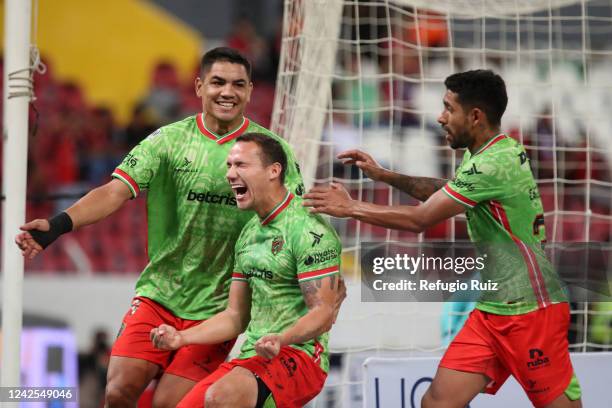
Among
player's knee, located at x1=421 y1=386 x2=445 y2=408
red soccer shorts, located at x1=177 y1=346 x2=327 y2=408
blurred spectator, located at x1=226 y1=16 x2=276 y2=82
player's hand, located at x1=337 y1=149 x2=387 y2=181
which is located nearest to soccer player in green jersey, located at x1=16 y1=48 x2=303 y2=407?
player's hand, located at x1=337 y1=149 x2=387 y2=181

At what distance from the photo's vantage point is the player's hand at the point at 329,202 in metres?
4.07

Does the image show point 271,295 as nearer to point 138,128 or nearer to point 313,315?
point 313,315

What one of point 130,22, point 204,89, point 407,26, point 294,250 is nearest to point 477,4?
point 407,26

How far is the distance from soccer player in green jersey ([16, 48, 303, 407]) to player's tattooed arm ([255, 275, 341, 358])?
56cm

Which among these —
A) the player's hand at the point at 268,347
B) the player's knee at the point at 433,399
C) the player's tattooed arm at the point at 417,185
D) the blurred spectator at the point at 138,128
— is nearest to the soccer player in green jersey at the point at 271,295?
the player's hand at the point at 268,347

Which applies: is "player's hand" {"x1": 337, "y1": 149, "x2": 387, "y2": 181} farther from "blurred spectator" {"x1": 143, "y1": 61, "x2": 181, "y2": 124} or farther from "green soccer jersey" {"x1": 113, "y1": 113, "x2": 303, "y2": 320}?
"blurred spectator" {"x1": 143, "y1": 61, "x2": 181, "y2": 124}

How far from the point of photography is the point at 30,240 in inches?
156

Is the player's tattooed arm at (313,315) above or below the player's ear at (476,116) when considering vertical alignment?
below

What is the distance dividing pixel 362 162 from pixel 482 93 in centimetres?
64

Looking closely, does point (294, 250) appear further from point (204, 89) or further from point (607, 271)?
point (607, 271)

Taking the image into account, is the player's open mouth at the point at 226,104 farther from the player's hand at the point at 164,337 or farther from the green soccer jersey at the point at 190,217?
the player's hand at the point at 164,337

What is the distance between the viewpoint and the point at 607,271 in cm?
520

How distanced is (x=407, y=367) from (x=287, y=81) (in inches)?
78.1

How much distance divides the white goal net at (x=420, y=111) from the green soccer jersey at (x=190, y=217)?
1.49m
